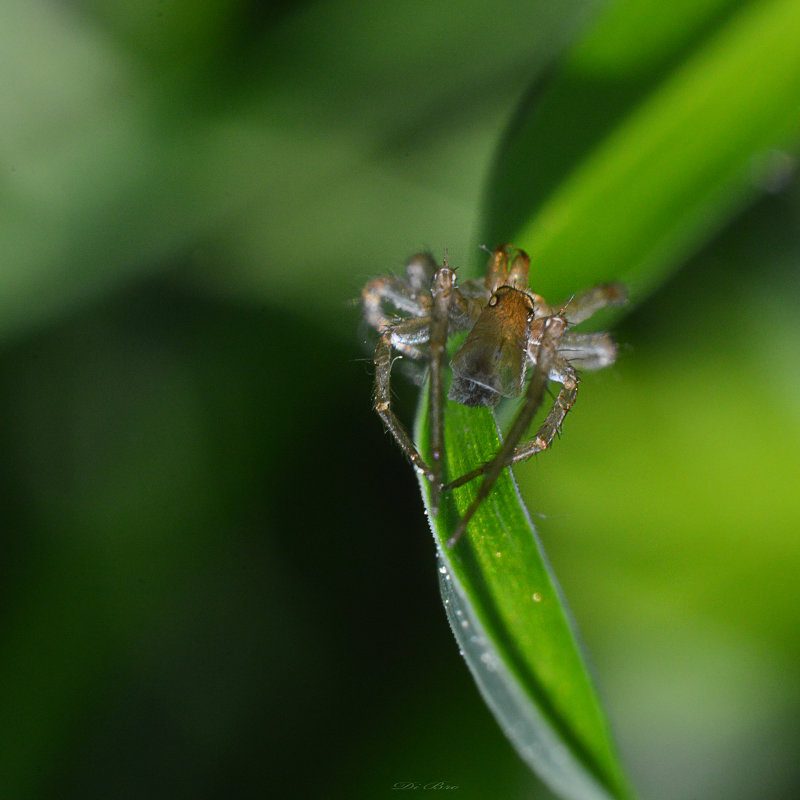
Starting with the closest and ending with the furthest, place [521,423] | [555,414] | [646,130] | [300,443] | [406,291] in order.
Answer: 1. [521,423]
2. [646,130]
3. [555,414]
4. [406,291]
5. [300,443]

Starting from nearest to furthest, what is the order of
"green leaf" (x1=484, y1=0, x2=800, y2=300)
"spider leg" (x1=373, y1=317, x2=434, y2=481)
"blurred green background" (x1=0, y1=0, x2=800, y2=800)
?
"green leaf" (x1=484, y1=0, x2=800, y2=300) → "spider leg" (x1=373, y1=317, x2=434, y2=481) → "blurred green background" (x1=0, y1=0, x2=800, y2=800)

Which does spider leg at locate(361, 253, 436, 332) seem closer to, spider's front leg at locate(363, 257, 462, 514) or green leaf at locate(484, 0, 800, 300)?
spider's front leg at locate(363, 257, 462, 514)

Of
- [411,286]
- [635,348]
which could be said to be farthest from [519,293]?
[635,348]

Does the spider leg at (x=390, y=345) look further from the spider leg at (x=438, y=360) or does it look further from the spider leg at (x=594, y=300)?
the spider leg at (x=594, y=300)

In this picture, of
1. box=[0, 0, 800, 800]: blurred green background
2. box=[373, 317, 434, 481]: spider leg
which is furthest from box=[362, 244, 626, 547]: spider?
box=[0, 0, 800, 800]: blurred green background

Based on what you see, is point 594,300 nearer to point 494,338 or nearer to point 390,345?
point 494,338

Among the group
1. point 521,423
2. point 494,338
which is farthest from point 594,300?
point 521,423

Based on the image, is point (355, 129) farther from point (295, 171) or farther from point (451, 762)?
point (451, 762)
